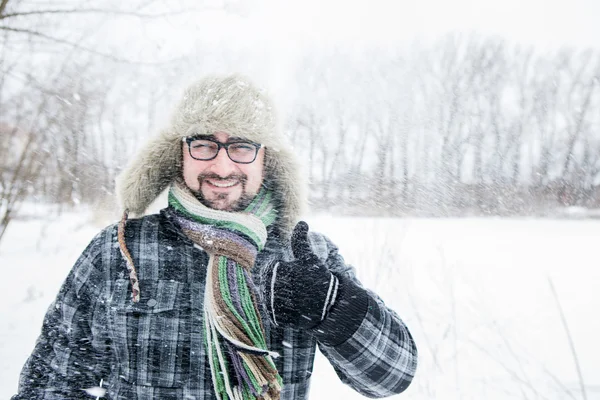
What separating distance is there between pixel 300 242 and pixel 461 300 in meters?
4.07

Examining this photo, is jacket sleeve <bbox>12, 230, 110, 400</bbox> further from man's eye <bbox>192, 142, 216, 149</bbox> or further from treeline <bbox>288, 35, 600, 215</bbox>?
treeline <bbox>288, 35, 600, 215</bbox>

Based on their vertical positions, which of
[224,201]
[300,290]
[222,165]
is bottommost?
[300,290]

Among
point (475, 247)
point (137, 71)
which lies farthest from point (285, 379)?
point (475, 247)

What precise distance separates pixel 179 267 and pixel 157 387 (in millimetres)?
357

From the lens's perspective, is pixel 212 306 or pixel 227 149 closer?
pixel 212 306

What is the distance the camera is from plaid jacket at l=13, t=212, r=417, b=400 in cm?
102

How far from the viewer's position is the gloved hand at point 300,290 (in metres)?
0.95

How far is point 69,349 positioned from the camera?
1.08 meters

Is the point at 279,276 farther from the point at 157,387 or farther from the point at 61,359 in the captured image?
the point at 61,359

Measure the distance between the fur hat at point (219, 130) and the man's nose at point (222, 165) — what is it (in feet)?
0.42

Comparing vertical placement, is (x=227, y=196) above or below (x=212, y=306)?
above

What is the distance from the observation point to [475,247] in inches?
271

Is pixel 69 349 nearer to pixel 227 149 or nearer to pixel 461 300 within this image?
pixel 227 149

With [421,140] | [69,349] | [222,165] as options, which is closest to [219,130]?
[222,165]
